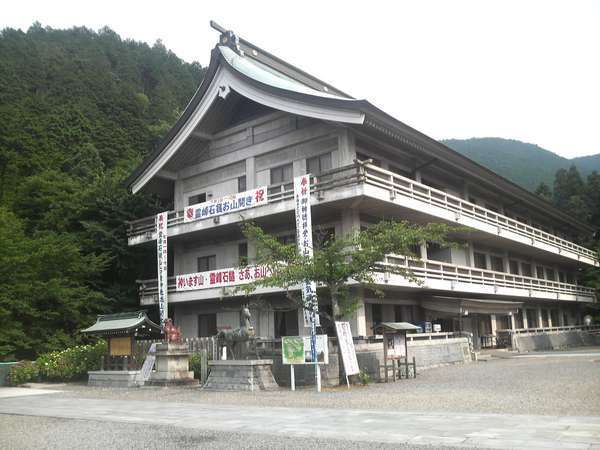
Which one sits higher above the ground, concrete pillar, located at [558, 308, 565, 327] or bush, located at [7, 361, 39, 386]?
concrete pillar, located at [558, 308, 565, 327]

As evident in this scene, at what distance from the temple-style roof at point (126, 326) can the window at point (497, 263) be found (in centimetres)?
2142

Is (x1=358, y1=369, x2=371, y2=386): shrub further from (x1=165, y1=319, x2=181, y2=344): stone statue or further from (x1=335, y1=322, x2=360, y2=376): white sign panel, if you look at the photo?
(x1=165, y1=319, x2=181, y2=344): stone statue

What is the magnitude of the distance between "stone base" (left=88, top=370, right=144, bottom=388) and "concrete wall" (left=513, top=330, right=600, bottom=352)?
20.2 metres

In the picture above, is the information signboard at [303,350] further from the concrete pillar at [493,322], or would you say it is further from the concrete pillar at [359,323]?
the concrete pillar at [493,322]

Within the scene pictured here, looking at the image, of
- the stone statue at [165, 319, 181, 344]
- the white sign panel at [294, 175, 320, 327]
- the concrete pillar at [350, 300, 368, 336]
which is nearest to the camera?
the stone statue at [165, 319, 181, 344]

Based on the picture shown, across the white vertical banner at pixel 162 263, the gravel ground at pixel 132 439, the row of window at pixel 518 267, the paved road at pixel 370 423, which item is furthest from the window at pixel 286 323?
the gravel ground at pixel 132 439

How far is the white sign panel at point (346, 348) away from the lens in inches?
619

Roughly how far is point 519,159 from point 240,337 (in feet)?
307

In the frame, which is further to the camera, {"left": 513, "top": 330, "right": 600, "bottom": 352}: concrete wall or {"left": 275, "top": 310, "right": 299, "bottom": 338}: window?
{"left": 513, "top": 330, "right": 600, "bottom": 352}: concrete wall

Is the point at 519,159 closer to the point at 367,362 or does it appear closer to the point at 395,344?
the point at 395,344

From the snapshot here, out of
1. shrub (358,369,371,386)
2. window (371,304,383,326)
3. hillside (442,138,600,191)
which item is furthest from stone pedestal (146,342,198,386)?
hillside (442,138,600,191)

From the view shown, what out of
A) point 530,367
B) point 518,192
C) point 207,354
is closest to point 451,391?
point 530,367

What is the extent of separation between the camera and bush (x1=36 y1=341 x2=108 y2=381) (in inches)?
855

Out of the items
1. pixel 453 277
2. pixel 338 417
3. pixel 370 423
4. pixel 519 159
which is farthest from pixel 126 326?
pixel 519 159
